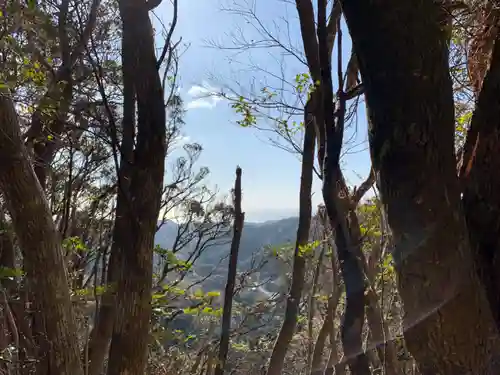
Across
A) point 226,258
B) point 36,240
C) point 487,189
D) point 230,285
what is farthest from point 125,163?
point 226,258

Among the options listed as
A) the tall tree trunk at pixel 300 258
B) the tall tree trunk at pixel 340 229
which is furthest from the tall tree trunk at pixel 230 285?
the tall tree trunk at pixel 340 229

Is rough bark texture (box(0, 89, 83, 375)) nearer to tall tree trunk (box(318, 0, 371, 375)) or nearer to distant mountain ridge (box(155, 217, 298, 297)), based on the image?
tall tree trunk (box(318, 0, 371, 375))

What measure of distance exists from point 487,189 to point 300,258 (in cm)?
153

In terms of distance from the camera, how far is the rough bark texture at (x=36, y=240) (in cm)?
211

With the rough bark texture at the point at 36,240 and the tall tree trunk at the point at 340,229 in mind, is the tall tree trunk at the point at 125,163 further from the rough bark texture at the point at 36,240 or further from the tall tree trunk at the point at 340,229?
the tall tree trunk at the point at 340,229

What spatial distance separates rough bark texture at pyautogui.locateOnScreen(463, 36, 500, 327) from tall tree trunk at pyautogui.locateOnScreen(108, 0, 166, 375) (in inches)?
49.7

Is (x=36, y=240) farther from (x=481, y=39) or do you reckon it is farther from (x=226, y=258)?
(x=226, y=258)

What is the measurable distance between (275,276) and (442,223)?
424 cm

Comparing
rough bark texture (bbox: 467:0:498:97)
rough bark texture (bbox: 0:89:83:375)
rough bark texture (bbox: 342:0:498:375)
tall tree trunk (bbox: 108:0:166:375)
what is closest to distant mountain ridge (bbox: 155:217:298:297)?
rough bark texture (bbox: 0:89:83:375)

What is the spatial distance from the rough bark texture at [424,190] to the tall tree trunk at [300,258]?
1.37 meters

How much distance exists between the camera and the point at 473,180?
1407 mm

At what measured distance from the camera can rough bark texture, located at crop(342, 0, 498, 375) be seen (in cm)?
115

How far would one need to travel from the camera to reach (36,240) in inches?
84.0

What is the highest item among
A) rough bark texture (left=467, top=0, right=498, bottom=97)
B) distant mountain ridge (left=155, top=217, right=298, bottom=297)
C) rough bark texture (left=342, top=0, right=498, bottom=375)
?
rough bark texture (left=467, top=0, right=498, bottom=97)
